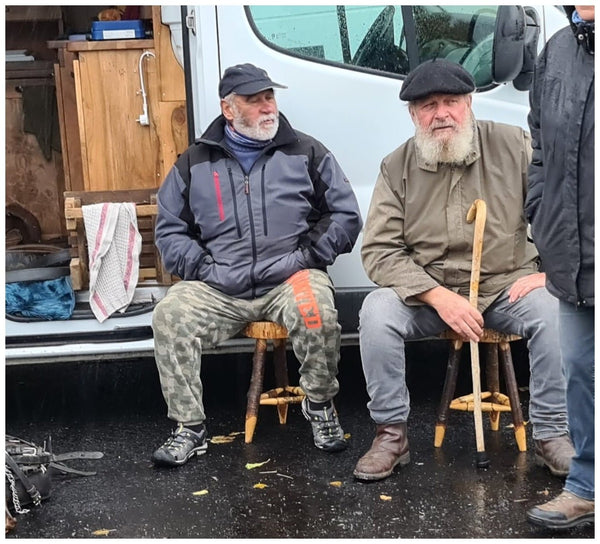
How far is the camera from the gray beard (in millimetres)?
3943

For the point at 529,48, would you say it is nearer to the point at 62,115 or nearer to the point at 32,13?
the point at 62,115

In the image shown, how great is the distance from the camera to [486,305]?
12.9 feet

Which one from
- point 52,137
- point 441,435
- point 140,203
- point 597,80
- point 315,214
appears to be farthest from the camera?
point 52,137

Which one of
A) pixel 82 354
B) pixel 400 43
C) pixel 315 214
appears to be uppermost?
pixel 400 43

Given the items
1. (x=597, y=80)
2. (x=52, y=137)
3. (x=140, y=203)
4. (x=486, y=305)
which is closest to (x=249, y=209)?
(x=140, y=203)

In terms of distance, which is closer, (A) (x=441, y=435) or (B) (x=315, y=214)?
(A) (x=441, y=435)

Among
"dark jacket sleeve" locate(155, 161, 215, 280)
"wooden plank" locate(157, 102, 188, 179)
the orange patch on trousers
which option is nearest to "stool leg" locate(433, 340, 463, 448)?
the orange patch on trousers

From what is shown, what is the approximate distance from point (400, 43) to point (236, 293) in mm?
1339

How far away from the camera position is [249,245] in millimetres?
4285

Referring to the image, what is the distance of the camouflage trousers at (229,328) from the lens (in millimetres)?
4121

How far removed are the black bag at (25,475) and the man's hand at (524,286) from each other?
1832mm

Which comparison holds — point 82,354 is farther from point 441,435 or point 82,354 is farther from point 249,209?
point 441,435

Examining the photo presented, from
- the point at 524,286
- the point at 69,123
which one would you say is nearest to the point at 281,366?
the point at 524,286

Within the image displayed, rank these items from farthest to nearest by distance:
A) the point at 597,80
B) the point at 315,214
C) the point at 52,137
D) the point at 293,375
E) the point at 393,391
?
the point at 52,137 → the point at 293,375 → the point at 315,214 → the point at 393,391 → the point at 597,80
